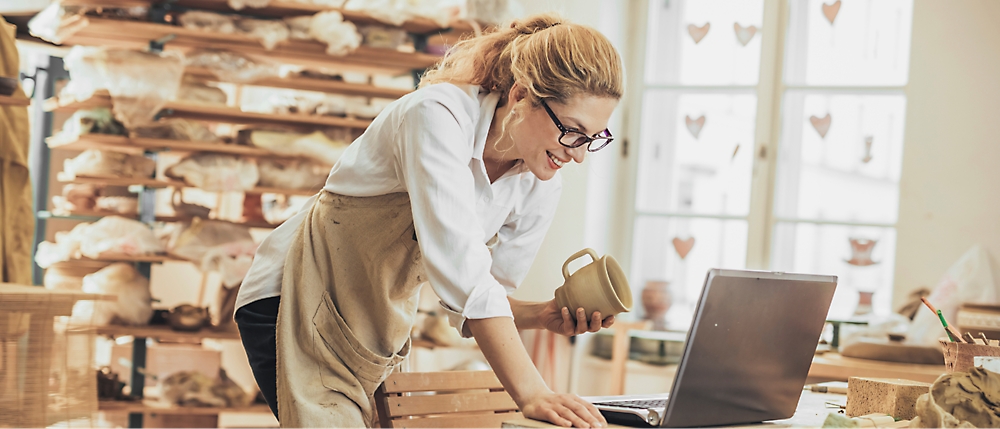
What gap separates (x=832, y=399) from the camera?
5.52ft

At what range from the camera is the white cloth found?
1.27m

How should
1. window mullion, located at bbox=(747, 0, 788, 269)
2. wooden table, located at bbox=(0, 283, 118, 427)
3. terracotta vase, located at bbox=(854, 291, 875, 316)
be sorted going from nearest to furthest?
wooden table, located at bbox=(0, 283, 118, 427)
terracotta vase, located at bbox=(854, 291, 875, 316)
window mullion, located at bbox=(747, 0, 788, 269)

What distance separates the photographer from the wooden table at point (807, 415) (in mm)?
1126

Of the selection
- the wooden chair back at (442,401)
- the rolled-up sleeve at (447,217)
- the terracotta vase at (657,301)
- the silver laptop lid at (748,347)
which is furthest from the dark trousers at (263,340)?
the terracotta vase at (657,301)

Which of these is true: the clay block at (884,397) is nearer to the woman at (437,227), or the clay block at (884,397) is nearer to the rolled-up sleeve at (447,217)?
the woman at (437,227)

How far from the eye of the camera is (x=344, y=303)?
154cm

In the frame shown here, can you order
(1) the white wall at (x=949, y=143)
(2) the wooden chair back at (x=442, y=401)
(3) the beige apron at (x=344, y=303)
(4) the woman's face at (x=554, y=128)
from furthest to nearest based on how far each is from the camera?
(1) the white wall at (x=949, y=143) → (2) the wooden chair back at (x=442, y=401) → (3) the beige apron at (x=344, y=303) → (4) the woman's face at (x=554, y=128)

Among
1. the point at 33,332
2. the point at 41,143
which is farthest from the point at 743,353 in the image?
the point at 41,143

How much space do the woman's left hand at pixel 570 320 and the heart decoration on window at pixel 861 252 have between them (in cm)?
278

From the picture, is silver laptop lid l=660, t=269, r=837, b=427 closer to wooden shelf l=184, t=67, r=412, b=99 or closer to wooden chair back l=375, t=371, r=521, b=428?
Answer: wooden chair back l=375, t=371, r=521, b=428

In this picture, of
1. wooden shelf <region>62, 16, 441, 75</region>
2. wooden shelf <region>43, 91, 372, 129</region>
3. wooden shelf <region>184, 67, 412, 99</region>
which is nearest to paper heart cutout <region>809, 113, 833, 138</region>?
wooden shelf <region>62, 16, 441, 75</region>

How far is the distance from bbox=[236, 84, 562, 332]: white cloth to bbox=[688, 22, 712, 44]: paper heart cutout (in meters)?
2.74

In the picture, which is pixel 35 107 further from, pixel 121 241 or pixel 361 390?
pixel 361 390

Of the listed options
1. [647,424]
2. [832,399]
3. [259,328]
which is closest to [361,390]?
[259,328]
